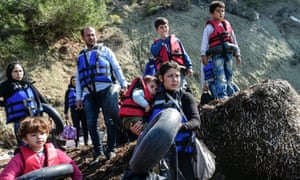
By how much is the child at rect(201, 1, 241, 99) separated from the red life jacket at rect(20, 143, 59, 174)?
349 centimetres

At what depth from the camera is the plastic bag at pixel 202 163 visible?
3.29 meters

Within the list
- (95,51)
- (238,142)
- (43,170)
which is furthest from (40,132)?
(238,142)

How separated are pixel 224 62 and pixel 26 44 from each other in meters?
6.53

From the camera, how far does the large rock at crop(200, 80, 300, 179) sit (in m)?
4.96

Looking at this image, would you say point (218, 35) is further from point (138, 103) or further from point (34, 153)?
point (34, 153)

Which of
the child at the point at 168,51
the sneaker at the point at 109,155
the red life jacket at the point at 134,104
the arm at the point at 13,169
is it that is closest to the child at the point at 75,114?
the sneaker at the point at 109,155

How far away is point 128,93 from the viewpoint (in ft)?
13.3

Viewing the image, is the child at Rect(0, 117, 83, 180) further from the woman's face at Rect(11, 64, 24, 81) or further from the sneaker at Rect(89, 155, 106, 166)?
the woman's face at Rect(11, 64, 24, 81)

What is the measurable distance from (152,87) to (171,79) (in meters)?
0.43

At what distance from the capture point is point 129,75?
12.3m

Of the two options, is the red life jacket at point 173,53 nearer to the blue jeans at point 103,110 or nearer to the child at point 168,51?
the child at point 168,51

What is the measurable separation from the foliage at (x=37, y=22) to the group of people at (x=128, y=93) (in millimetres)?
3704

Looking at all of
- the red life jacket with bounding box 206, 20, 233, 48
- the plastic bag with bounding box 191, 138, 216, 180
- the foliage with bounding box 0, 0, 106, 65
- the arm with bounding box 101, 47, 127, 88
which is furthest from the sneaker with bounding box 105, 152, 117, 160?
the foliage with bounding box 0, 0, 106, 65

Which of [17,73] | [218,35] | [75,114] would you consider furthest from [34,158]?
[75,114]
